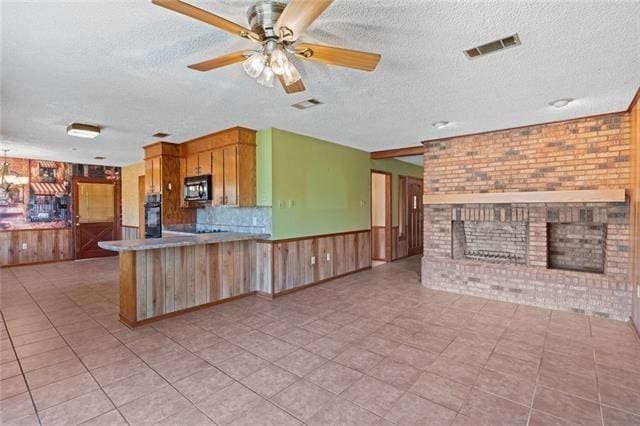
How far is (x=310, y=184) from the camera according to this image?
200 inches

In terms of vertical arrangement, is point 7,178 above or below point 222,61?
below

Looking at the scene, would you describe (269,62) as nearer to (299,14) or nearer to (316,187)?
(299,14)

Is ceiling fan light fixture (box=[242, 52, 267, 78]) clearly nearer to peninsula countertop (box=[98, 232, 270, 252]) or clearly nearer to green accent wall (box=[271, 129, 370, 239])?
peninsula countertop (box=[98, 232, 270, 252])

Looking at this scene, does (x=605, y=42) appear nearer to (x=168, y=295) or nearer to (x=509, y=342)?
(x=509, y=342)

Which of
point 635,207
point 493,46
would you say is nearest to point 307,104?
point 493,46

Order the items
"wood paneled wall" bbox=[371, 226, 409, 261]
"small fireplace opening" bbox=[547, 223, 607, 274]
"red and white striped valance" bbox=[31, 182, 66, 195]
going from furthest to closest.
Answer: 1. "wood paneled wall" bbox=[371, 226, 409, 261]
2. "red and white striped valance" bbox=[31, 182, 66, 195]
3. "small fireplace opening" bbox=[547, 223, 607, 274]

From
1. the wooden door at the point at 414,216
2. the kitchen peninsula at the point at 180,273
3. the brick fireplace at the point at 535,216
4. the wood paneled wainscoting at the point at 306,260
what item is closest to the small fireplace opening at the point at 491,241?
the brick fireplace at the point at 535,216

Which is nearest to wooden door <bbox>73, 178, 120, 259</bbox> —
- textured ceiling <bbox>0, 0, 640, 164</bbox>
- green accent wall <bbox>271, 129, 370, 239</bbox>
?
textured ceiling <bbox>0, 0, 640, 164</bbox>

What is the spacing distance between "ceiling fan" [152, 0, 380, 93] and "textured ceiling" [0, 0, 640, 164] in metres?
0.20

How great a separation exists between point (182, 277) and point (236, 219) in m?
1.43

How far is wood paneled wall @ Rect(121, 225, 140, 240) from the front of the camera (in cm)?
800

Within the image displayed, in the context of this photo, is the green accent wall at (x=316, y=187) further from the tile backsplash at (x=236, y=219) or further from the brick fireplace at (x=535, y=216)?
the brick fireplace at (x=535, y=216)

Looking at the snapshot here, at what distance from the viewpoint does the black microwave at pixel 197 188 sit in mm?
4910

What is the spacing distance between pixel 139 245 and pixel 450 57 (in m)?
3.41
